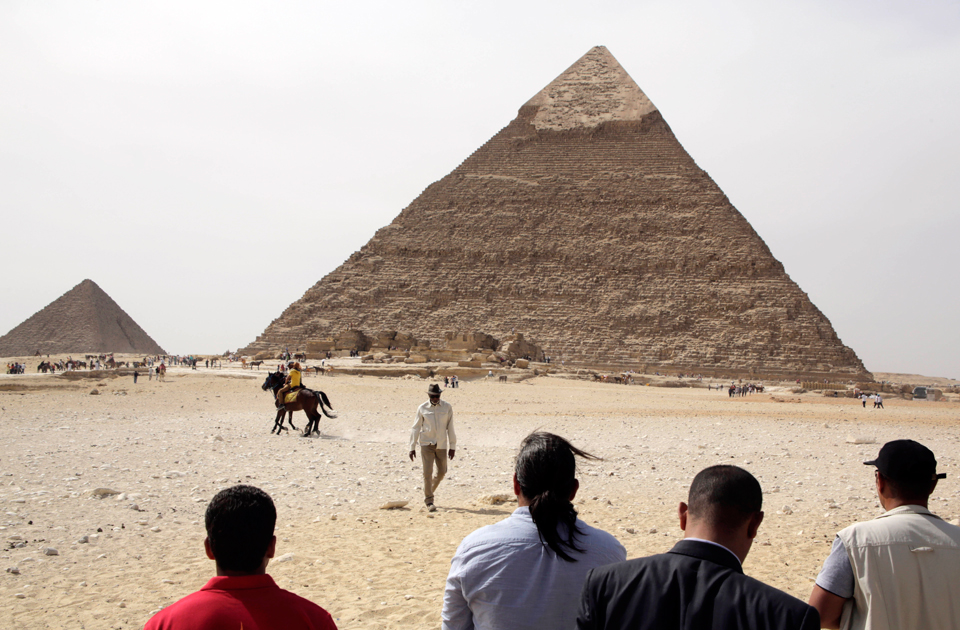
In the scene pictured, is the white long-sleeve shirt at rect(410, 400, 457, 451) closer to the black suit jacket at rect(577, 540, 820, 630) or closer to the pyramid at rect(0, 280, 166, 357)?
the black suit jacket at rect(577, 540, 820, 630)

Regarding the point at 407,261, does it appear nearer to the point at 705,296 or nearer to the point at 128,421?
the point at 705,296

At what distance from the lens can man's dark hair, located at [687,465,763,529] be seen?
180 cm

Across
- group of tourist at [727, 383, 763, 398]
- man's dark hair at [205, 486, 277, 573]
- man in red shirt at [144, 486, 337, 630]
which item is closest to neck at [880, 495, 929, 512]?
man in red shirt at [144, 486, 337, 630]

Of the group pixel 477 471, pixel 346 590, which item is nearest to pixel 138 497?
pixel 346 590

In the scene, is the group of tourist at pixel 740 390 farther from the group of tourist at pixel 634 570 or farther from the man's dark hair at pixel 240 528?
the man's dark hair at pixel 240 528

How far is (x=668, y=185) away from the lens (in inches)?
3189

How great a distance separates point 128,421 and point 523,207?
2815 inches

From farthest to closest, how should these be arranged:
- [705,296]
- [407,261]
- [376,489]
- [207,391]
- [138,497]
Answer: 1. [407,261]
2. [705,296]
3. [207,391]
4. [376,489]
5. [138,497]

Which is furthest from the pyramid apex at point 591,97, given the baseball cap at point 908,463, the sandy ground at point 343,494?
the baseball cap at point 908,463

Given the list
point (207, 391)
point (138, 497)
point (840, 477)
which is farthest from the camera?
point (207, 391)

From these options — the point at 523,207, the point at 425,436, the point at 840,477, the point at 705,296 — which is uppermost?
the point at 523,207

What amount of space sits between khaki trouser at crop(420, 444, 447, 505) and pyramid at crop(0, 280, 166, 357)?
252ft

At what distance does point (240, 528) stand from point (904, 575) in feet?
5.56

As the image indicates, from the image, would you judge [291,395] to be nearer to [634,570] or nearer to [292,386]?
[292,386]
